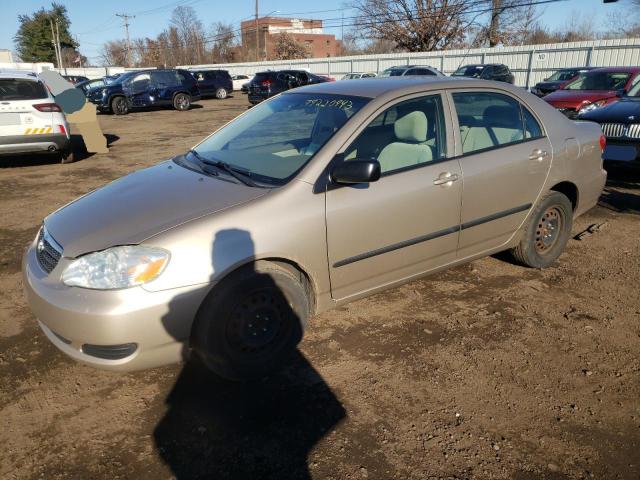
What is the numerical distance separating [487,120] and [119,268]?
2.97 meters

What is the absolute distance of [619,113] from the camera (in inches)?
272

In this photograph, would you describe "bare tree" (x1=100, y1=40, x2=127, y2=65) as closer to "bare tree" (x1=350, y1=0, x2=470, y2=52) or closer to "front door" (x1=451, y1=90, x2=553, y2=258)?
"bare tree" (x1=350, y1=0, x2=470, y2=52)

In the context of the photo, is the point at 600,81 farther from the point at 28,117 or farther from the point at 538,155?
the point at 28,117

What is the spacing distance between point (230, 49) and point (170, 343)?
80.8 metres

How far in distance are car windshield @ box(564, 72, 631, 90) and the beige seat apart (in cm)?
1029

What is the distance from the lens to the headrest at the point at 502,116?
3.93 m

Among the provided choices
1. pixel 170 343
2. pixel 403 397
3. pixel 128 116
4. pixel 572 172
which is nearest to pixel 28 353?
pixel 170 343

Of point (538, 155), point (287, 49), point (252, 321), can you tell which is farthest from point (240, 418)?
point (287, 49)

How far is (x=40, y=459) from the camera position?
7.65ft

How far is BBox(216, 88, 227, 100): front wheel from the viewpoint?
28389 mm

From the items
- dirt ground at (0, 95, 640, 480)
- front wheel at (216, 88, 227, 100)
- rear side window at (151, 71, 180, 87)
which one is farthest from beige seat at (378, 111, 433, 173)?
front wheel at (216, 88, 227, 100)

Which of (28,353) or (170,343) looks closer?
(170,343)

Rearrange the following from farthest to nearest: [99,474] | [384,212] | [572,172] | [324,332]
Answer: [572,172] < [324,332] < [384,212] < [99,474]

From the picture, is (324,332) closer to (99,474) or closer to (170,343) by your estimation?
(170,343)
